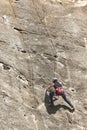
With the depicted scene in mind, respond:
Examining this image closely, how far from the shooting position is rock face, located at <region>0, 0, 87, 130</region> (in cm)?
3275

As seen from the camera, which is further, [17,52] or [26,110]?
[17,52]

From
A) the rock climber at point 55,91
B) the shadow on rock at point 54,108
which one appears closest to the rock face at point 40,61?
the shadow on rock at point 54,108

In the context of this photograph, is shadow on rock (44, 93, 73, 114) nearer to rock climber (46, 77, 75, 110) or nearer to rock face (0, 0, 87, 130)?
rock face (0, 0, 87, 130)

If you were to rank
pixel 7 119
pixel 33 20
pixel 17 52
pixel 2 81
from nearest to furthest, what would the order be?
pixel 7 119 → pixel 2 81 → pixel 17 52 → pixel 33 20

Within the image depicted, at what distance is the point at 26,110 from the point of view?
108 ft

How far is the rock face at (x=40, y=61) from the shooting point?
1289 inches

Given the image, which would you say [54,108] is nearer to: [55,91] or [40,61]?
[55,91]

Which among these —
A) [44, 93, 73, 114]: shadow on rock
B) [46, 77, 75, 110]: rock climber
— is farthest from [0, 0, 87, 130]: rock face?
[46, 77, 75, 110]: rock climber

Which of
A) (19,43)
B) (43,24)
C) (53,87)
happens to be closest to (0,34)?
(19,43)

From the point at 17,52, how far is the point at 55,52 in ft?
10.9

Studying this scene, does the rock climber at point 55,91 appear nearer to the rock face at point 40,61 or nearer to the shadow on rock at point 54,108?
the shadow on rock at point 54,108

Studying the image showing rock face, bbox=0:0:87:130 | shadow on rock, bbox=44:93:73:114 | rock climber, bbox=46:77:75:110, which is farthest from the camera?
shadow on rock, bbox=44:93:73:114

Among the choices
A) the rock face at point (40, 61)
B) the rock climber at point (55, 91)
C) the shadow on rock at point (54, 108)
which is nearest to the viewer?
the rock face at point (40, 61)

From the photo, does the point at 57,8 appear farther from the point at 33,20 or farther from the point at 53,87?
the point at 53,87
